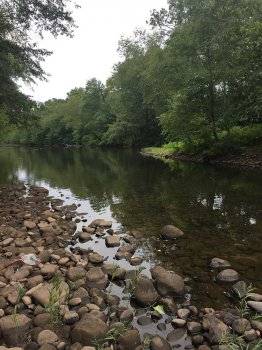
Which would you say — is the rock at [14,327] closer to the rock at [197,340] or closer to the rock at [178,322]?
the rock at [178,322]

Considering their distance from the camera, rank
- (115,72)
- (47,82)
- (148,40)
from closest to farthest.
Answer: (47,82) → (148,40) → (115,72)

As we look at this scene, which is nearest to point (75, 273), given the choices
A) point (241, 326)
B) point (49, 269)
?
point (49, 269)

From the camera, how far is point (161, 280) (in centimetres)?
702

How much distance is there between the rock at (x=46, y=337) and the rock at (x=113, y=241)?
453cm

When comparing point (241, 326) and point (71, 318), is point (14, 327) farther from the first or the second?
point (241, 326)

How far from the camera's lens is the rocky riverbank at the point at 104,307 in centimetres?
527

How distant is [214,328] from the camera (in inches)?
214

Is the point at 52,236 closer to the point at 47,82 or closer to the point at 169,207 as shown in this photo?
the point at 169,207

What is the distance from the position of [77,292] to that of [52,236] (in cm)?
396

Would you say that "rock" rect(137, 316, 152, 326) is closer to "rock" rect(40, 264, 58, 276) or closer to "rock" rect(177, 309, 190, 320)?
"rock" rect(177, 309, 190, 320)

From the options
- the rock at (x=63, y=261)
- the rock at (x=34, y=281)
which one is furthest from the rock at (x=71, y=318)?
the rock at (x=63, y=261)

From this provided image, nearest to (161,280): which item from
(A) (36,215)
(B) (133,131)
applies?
(A) (36,215)

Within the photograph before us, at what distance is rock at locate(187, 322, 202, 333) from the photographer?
555 centimetres

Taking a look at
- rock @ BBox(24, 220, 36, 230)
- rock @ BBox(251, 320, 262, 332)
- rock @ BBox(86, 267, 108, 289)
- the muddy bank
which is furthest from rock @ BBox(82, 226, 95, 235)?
the muddy bank
